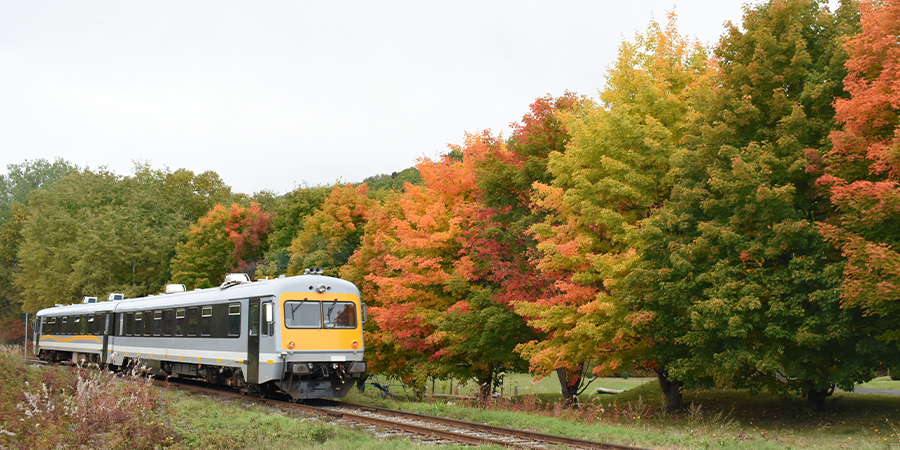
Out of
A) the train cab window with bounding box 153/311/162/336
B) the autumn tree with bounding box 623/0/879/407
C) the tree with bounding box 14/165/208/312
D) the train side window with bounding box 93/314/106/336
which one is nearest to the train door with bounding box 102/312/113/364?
Answer: the train side window with bounding box 93/314/106/336

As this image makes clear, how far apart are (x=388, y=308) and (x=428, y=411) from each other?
510 inches

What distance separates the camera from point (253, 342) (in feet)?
61.4

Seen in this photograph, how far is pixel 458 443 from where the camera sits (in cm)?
1204

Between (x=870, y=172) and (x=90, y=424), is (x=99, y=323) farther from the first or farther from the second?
(x=870, y=172)

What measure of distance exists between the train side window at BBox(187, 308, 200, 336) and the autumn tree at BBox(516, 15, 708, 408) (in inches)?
421

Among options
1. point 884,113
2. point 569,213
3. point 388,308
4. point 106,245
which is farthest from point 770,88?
point 106,245

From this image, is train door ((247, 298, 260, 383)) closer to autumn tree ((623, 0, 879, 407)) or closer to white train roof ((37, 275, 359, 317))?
white train roof ((37, 275, 359, 317))

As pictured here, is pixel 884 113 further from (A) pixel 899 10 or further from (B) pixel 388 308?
(B) pixel 388 308

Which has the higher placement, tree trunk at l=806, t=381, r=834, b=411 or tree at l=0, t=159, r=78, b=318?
tree at l=0, t=159, r=78, b=318

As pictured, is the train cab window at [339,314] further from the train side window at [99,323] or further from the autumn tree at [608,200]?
the train side window at [99,323]

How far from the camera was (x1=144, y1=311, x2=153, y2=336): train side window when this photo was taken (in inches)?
992

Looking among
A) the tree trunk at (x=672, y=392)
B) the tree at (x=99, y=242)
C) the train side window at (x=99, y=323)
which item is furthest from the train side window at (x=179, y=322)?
the tree at (x=99, y=242)

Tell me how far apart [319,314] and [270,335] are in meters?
1.52

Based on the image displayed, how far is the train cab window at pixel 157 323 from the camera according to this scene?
80.0ft
